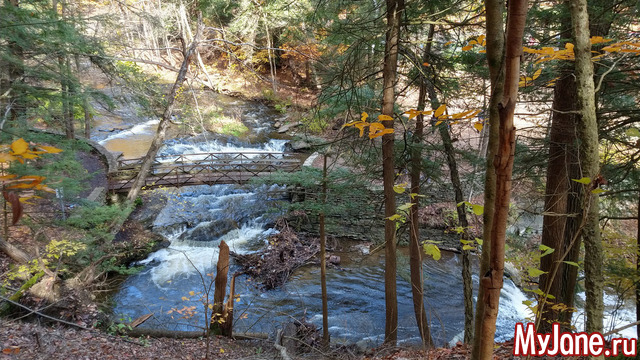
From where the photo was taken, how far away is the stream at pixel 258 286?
8297 millimetres

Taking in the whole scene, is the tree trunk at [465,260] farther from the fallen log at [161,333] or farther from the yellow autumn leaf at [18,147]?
the yellow autumn leaf at [18,147]

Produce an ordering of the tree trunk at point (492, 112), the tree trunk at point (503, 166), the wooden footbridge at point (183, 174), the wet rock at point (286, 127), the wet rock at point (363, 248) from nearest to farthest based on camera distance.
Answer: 1. the tree trunk at point (503, 166)
2. the tree trunk at point (492, 112)
3. the wet rock at point (363, 248)
4. the wooden footbridge at point (183, 174)
5. the wet rock at point (286, 127)

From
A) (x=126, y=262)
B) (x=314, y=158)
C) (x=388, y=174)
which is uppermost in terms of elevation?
(x=314, y=158)

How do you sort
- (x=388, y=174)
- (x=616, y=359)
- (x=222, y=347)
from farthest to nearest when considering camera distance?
(x=222, y=347) < (x=388, y=174) < (x=616, y=359)

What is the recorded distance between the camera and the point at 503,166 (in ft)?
4.05

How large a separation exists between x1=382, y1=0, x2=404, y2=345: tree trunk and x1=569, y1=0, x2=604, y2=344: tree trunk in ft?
8.36

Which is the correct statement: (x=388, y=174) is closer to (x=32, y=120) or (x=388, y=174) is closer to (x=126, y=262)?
(x=126, y=262)

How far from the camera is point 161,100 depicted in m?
10.1

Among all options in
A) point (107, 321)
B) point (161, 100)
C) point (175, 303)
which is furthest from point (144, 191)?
point (107, 321)

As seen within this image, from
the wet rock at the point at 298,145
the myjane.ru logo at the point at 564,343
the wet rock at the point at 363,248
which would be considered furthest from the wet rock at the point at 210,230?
the myjane.ru logo at the point at 564,343

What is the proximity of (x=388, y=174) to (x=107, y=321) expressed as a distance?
6186 millimetres

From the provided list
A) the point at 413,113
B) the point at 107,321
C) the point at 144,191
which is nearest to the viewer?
the point at 413,113

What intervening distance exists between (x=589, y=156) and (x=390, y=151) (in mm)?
3379

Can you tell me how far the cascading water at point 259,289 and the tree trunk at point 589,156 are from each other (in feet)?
14.4
